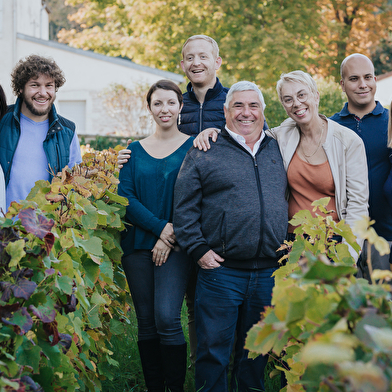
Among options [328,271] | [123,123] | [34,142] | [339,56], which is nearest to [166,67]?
[123,123]

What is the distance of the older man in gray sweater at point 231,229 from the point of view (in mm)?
3000

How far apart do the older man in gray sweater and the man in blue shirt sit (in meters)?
0.74

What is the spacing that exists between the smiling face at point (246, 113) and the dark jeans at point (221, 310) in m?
0.85

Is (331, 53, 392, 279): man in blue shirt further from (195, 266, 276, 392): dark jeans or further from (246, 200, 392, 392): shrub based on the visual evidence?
(246, 200, 392, 392): shrub

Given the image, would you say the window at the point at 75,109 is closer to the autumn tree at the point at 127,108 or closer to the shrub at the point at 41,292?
the autumn tree at the point at 127,108

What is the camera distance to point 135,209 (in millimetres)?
3279

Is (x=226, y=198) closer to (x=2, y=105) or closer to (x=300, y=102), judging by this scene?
(x=300, y=102)

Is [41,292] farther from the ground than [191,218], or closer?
closer

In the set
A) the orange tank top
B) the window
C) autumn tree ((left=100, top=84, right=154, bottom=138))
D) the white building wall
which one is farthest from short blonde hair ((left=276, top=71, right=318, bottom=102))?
the window

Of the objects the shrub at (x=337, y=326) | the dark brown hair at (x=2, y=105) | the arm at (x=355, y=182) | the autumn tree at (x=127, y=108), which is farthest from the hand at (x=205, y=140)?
the autumn tree at (x=127, y=108)

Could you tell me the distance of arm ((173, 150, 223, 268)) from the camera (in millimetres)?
3074

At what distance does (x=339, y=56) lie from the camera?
2167 cm

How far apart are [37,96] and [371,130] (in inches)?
94.7

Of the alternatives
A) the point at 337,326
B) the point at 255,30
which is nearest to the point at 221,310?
the point at 337,326
